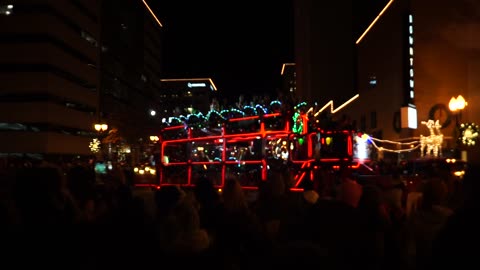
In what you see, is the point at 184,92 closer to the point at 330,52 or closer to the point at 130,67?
the point at 130,67

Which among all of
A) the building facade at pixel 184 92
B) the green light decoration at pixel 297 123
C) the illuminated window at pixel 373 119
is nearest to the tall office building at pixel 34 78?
the illuminated window at pixel 373 119

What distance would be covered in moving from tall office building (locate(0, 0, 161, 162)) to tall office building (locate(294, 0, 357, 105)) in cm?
2164

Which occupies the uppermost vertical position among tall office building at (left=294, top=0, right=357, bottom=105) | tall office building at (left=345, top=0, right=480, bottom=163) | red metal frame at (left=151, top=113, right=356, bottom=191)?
tall office building at (left=294, top=0, right=357, bottom=105)

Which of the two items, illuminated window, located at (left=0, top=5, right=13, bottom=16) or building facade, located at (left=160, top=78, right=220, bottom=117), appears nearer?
illuminated window, located at (left=0, top=5, right=13, bottom=16)

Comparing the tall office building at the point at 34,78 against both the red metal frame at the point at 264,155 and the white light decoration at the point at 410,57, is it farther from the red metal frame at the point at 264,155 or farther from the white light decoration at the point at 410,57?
the red metal frame at the point at 264,155

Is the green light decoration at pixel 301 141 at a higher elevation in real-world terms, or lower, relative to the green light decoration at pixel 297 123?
lower

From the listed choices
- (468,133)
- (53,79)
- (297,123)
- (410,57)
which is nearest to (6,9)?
(53,79)

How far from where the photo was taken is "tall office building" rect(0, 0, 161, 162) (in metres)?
60.8

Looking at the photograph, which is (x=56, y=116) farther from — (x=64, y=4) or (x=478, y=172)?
(x=478, y=172)

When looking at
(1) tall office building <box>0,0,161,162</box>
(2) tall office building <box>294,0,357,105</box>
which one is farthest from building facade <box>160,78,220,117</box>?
(2) tall office building <box>294,0,357,105</box>

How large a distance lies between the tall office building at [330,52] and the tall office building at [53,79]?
2164cm

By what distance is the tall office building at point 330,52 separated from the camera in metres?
59.3

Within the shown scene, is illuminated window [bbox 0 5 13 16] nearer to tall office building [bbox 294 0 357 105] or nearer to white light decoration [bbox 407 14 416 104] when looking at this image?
tall office building [bbox 294 0 357 105]

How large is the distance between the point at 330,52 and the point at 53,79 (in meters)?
33.5
